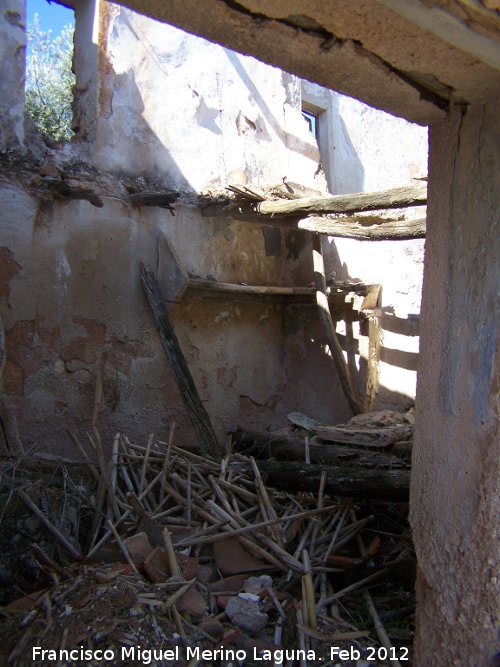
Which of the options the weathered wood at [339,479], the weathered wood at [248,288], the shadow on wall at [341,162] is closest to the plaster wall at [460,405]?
the weathered wood at [339,479]

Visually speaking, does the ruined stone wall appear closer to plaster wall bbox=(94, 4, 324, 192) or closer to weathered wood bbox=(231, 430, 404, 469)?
Result: plaster wall bbox=(94, 4, 324, 192)

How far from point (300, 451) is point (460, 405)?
3.37 meters

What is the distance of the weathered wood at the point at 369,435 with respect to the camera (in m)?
4.99

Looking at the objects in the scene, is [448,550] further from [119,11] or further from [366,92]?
[119,11]

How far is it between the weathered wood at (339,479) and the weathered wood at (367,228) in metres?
2.30

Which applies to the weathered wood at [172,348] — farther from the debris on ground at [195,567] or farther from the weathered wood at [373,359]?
the weathered wood at [373,359]

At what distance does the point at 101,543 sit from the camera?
10.3 feet

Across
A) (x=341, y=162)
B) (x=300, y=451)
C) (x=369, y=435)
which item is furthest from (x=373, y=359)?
(x=341, y=162)

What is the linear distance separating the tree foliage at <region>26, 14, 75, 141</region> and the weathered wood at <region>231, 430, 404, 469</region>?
7.14 m

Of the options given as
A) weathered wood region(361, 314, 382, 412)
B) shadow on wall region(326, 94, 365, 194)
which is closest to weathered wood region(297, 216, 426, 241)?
weathered wood region(361, 314, 382, 412)

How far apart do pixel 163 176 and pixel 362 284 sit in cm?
272

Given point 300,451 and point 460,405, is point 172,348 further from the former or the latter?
point 460,405

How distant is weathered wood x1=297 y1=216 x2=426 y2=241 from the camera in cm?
521

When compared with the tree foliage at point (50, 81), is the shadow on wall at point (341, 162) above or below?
below
